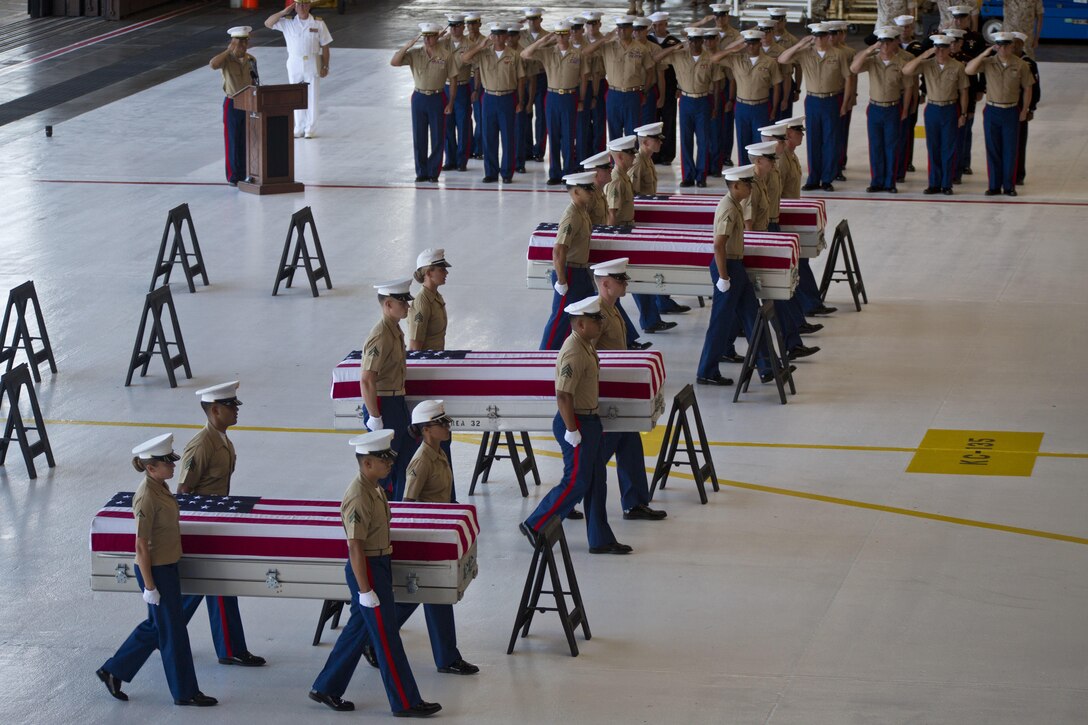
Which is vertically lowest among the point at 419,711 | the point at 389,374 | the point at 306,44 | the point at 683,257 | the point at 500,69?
the point at 419,711

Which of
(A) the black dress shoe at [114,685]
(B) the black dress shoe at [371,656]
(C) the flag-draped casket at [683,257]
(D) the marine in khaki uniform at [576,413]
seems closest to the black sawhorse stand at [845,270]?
(C) the flag-draped casket at [683,257]

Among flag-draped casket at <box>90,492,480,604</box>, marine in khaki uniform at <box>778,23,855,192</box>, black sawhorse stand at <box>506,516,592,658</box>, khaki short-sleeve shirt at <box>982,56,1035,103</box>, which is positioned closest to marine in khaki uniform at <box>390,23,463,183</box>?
marine in khaki uniform at <box>778,23,855,192</box>

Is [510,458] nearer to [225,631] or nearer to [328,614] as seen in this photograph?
[328,614]

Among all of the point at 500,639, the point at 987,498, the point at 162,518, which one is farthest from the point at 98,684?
the point at 987,498

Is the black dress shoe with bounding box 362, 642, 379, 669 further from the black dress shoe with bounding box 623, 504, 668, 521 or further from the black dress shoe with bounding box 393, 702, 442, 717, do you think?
the black dress shoe with bounding box 623, 504, 668, 521

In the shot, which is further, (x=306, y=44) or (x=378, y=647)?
(x=306, y=44)

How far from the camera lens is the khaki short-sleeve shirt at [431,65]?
18.7 m

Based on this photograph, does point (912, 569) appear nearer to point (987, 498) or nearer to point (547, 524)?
point (987, 498)

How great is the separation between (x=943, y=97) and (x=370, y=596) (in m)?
12.3

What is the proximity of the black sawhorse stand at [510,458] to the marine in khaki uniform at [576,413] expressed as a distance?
0.97 metres

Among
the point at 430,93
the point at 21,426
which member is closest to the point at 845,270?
the point at 430,93

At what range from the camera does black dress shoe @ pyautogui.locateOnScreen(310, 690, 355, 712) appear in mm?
7555

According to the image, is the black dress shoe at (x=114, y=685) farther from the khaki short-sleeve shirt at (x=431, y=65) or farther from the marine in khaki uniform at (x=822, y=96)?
the marine in khaki uniform at (x=822, y=96)

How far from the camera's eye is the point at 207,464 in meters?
8.16
